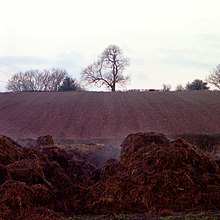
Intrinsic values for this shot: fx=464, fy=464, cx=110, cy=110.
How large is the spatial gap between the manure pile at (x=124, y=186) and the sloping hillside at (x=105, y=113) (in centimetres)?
2042

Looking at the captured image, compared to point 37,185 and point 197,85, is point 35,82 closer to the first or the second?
point 197,85

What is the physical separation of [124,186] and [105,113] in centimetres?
2957

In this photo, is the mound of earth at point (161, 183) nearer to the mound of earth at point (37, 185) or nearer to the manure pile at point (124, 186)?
the manure pile at point (124, 186)

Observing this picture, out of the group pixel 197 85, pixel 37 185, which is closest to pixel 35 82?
pixel 197 85

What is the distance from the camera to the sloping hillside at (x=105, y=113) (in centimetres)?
3588

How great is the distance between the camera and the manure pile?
11.0m

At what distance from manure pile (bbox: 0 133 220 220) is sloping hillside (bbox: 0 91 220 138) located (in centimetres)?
2042

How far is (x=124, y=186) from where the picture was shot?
1189 cm

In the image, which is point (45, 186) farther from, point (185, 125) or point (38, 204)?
point (185, 125)

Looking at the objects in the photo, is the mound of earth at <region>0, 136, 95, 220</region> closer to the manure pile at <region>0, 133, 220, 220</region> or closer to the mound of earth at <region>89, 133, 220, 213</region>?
the manure pile at <region>0, 133, 220, 220</region>

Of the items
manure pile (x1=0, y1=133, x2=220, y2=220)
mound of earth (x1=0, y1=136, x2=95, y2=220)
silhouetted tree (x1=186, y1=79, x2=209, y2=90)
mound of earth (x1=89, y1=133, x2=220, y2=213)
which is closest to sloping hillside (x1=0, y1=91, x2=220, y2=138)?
mound of earth (x1=0, y1=136, x2=95, y2=220)

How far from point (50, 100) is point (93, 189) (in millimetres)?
36731

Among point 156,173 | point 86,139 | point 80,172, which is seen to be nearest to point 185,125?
point 86,139

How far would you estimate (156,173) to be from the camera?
12.2 metres
